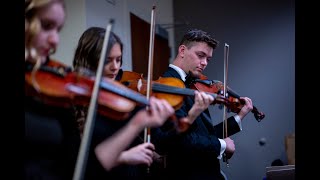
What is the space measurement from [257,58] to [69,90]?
77.4 inches

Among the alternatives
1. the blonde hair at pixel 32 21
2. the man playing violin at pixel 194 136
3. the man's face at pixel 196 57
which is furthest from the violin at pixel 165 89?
the blonde hair at pixel 32 21

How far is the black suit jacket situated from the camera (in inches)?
53.2

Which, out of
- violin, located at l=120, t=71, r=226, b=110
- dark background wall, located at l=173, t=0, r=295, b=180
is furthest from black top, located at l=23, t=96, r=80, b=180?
dark background wall, located at l=173, t=0, r=295, b=180

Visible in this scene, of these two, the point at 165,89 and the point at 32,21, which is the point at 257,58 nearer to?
the point at 165,89

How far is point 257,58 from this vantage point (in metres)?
2.57

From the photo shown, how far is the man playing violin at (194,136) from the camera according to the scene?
4.24 ft

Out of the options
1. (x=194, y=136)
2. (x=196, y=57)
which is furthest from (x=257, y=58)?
(x=194, y=136)

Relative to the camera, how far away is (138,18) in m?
2.13

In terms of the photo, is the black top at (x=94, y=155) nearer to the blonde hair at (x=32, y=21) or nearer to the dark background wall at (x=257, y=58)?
the blonde hair at (x=32, y=21)

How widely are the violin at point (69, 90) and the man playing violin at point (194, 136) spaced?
343mm

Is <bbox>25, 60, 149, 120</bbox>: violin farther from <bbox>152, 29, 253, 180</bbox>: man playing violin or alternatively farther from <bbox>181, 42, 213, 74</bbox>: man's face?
Answer: <bbox>181, 42, 213, 74</bbox>: man's face

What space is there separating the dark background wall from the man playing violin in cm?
49
